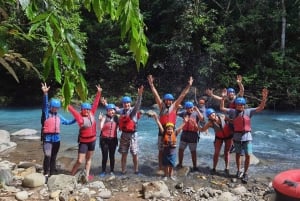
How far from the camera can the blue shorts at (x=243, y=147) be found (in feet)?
24.5

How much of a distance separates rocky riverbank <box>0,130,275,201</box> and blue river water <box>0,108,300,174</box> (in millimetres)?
997

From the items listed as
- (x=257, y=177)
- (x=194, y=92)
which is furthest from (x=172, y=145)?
(x=194, y=92)

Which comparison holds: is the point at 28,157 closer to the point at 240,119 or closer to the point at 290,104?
the point at 240,119

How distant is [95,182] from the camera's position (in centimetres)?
699

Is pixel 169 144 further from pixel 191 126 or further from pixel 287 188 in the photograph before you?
pixel 287 188

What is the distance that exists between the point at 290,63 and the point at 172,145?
44.9ft

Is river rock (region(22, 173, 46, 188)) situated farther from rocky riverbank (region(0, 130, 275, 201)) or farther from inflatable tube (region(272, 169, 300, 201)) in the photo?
inflatable tube (region(272, 169, 300, 201))

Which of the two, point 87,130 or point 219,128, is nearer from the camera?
point 87,130

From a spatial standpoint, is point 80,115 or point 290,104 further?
point 290,104

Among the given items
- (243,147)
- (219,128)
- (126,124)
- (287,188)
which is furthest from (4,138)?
(287,188)

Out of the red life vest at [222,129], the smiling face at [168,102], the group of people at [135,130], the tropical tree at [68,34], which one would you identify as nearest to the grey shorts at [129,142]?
the group of people at [135,130]

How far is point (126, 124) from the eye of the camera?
7477 mm

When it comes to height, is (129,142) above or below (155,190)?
above

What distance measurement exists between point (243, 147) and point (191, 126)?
106 cm
